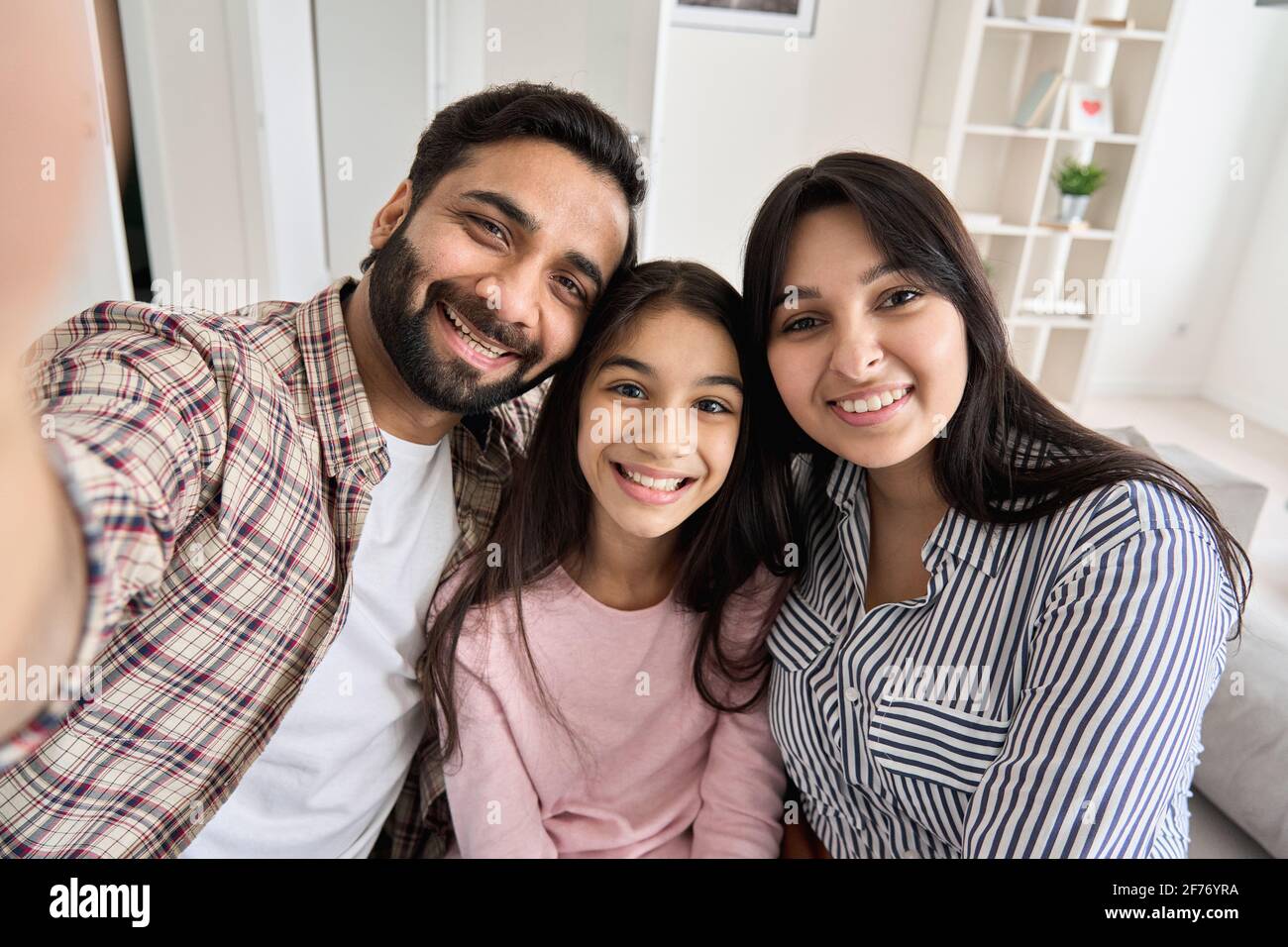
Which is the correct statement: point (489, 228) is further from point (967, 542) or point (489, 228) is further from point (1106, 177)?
point (1106, 177)

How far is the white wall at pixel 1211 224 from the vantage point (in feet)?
15.8

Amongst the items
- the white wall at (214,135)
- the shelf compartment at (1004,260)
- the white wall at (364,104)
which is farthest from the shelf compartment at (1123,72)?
the white wall at (214,135)

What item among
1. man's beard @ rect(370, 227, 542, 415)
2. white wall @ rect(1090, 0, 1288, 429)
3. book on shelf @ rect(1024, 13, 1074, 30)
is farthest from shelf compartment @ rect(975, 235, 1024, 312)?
man's beard @ rect(370, 227, 542, 415)

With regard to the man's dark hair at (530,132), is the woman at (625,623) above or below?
below

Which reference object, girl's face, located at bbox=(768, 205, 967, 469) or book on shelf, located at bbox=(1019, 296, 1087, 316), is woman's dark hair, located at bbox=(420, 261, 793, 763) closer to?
Result: girl's face, located at bbox=(768, 205, 967, 469)

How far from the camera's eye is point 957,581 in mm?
1108

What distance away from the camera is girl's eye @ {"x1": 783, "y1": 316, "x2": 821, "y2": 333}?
1.16 metres

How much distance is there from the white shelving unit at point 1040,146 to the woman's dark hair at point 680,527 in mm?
3431

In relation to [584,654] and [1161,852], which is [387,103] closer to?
[584,654]

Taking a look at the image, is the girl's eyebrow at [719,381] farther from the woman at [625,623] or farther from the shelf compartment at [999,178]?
the shelf compartment at [999,178]

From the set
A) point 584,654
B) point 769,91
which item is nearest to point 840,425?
point 584,654

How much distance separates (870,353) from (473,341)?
558 millimetres

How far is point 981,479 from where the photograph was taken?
1.13 m
